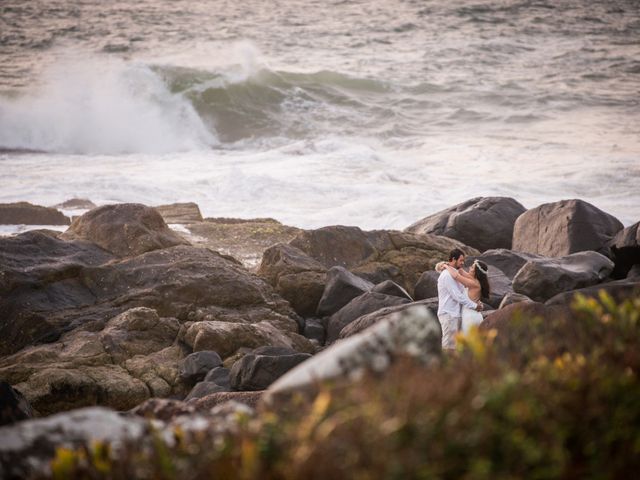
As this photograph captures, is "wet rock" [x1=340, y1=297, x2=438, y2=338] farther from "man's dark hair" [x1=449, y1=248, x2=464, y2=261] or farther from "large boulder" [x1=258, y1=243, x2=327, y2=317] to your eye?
"large boulder" [x1=258, y1=243, x2=327, y2=317]

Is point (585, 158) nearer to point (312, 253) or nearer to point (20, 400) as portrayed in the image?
point (312, 253)

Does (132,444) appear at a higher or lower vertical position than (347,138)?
higher

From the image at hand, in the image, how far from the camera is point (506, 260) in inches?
494

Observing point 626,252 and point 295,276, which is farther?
point 626,252

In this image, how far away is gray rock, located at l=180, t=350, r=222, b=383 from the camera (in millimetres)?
9078

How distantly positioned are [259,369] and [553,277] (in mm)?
4528

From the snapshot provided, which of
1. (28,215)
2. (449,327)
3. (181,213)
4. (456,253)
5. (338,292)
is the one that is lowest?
(181,213)

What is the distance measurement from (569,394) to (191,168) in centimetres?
2424

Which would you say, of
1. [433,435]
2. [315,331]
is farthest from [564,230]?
[433,435]

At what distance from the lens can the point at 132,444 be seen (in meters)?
3.50

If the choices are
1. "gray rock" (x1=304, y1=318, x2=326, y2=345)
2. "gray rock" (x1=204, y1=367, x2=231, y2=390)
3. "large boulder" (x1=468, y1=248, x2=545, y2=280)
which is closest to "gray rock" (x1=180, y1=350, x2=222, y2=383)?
"gray rock" (x1=204, y1=367, x2=231, y2=390)

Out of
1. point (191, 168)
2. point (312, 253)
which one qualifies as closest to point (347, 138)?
point (191, 168)

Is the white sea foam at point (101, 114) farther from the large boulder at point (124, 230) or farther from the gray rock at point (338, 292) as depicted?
the gray rock at point (338, 292)

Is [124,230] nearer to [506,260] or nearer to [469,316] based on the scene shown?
[469,316]
